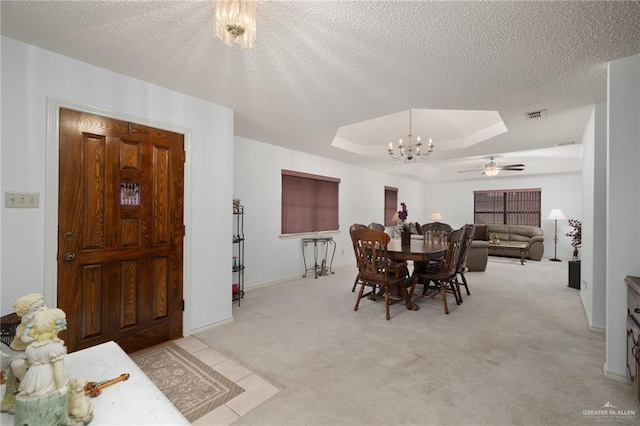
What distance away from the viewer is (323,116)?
346 centimetres

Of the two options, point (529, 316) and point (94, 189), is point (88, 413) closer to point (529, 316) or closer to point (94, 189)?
point (94, 189)

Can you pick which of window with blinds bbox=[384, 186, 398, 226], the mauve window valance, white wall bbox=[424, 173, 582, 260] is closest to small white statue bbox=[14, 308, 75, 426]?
the mauve window valance

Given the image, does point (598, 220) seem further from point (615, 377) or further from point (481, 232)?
point (481, 232)

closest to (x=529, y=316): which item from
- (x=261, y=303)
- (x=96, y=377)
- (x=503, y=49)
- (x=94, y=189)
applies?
(x=503, y=49)

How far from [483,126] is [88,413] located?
5126 millimetres

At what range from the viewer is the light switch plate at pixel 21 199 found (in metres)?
1.93

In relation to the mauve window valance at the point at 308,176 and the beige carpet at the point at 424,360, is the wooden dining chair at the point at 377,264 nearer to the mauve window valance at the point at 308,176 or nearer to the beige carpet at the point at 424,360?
the beige carpet at the point at 424,360

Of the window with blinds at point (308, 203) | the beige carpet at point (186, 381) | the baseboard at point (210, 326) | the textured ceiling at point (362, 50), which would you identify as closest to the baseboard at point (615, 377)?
the textured ceiling at point (362, 50)

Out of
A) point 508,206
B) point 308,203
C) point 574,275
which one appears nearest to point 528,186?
point 508,206

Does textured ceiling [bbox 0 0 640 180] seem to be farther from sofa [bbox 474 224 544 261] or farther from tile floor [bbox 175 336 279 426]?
sofa [bbox 474 224 544 261]

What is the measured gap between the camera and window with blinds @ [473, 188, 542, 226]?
26.9ft

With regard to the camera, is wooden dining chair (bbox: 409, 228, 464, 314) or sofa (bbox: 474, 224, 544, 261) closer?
wooden dining chair (bbox: 409, 228, 464, 314)

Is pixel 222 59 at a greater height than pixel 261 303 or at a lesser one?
greater

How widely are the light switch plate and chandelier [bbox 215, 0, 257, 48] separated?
5.98 feet
